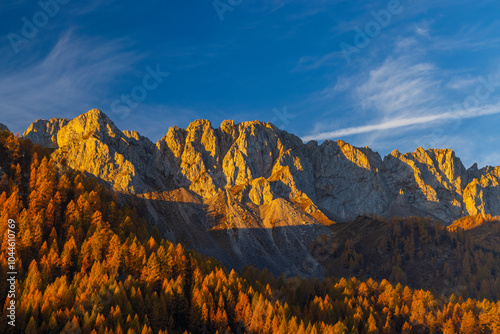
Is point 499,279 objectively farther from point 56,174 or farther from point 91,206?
point 56,174

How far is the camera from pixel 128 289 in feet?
323

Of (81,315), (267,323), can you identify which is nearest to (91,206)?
(81,315)

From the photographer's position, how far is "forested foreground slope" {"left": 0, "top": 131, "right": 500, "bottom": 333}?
8538 centimetres

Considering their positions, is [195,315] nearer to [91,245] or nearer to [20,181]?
[91,245]

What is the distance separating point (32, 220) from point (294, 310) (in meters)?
79.8

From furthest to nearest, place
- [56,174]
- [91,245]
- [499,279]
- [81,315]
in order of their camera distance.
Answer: [499,279] → [56,174] → [91,245] → [81,315]

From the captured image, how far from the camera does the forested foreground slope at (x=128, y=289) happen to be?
280 feet

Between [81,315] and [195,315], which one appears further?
[195,315]

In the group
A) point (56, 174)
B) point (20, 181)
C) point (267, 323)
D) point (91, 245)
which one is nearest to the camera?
point (267, 323)

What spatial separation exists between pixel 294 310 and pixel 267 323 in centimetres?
1835

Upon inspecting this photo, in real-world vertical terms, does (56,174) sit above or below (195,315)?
above

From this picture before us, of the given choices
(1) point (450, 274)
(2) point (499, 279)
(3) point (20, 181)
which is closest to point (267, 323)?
(3) point (20, 181)

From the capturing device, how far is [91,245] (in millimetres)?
107938

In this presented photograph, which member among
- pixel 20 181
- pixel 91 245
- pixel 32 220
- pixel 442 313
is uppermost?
pixel 20 181
